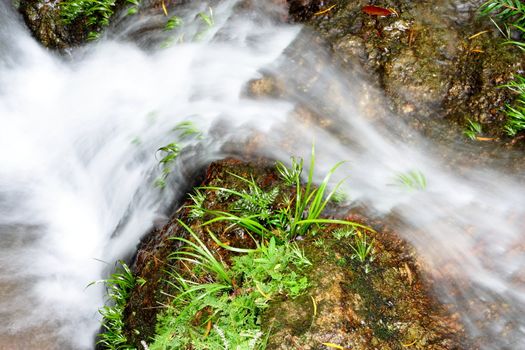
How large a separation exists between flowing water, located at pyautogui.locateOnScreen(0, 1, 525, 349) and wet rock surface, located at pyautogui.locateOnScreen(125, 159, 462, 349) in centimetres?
19

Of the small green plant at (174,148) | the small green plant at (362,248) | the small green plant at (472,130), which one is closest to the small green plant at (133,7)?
the small green plant at (174,148)

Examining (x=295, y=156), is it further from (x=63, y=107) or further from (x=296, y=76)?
(x=63, y=107)

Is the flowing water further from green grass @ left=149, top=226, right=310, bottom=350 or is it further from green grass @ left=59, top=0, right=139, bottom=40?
green grass @ left=149, top=226, right=310, bottom=350

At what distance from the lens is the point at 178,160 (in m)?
3.93

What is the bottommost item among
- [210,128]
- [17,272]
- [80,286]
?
[80,286]

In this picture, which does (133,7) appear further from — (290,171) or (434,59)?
(434,59)

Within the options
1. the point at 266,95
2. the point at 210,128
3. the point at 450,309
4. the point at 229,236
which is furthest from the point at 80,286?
the point at 450,309

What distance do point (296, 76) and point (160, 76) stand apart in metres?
1.83

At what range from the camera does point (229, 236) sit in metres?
3.16

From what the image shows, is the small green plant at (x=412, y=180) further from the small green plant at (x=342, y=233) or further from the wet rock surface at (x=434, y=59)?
the small green plant at (x=342, y=233)

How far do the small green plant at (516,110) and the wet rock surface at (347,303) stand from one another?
1458 millimetres

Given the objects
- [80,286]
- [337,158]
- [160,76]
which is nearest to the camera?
[337,158]

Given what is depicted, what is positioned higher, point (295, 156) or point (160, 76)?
point (160, 76)

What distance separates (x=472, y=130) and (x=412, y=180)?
A: 0.72 m
